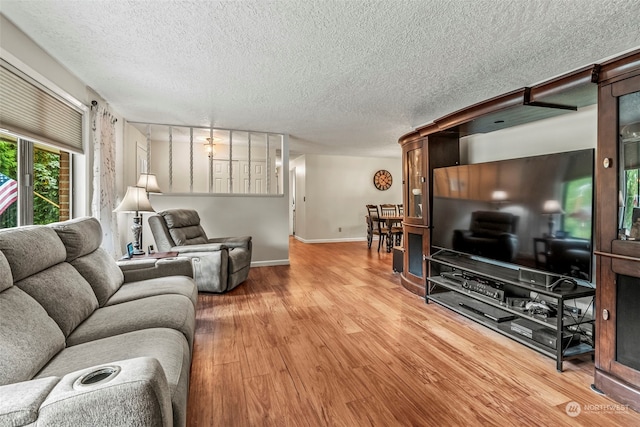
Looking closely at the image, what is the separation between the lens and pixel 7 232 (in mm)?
1416

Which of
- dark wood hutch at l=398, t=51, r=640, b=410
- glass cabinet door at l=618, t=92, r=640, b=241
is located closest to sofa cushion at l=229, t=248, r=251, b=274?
dark wood hutch at l=398, t=51, r=640, b=410

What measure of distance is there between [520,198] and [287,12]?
86.7 inches

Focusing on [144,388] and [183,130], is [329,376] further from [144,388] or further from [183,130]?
[183,130]

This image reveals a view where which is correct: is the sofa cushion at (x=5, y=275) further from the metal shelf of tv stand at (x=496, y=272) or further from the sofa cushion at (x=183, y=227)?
the metal shelf of tv stand at (x=496, y=272)

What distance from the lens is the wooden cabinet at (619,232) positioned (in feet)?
5.50

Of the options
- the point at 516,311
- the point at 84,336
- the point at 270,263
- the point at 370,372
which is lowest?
the point at 370,372

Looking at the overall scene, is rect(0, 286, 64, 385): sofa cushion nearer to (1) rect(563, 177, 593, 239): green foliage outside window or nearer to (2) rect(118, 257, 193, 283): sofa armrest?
(2) rect(118, 257, 193, 283): sofa armrest

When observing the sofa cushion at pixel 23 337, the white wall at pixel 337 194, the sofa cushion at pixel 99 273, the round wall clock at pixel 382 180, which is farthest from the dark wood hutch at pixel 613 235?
the round wall clock at pixel 382 180

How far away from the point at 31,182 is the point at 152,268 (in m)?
1.10

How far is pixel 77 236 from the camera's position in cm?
194

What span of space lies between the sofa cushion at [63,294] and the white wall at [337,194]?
19.6ft

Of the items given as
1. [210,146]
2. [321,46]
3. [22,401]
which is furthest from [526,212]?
[210,146]

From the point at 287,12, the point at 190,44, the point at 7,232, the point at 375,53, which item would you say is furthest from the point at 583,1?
the point at 7,232

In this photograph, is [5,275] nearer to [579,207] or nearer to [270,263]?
[579,207]
